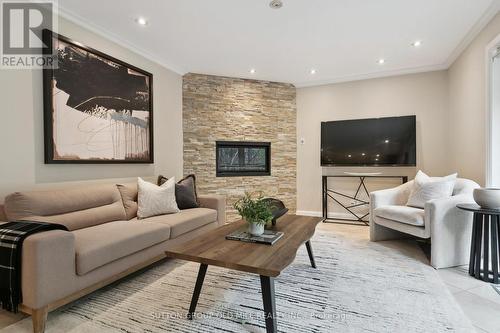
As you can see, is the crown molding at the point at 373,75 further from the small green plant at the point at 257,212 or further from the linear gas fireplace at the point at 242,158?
the small green plant at the point at 257,212

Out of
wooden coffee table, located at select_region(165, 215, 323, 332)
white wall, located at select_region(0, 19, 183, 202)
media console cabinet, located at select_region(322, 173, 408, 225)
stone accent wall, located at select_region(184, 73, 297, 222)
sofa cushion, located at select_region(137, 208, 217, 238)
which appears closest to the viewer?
wooden coffee table, located at select_region(165, 215, 323, 332)

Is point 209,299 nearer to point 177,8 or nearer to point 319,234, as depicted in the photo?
point 319,234

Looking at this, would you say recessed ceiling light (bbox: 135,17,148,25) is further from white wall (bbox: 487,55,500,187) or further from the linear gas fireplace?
white wall (bbox: 487,55,500,187)

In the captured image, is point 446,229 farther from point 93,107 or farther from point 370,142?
point 93,107

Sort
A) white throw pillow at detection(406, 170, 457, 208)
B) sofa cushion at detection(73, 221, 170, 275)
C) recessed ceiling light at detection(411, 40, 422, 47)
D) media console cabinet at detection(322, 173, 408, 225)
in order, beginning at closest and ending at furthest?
1. sofa cushion at detection(73, 221, 170, 275)
2. white throw pillow at detection(406, 170, 457, 208)
3. recessed ceiling light at detection(411, 40, 422, 47)
4. media console cabinet at detection(322, 173, 408, 225)

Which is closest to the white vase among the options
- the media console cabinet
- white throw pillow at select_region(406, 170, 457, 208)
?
white throw pillow at select_region(406, 170, 457, 208)

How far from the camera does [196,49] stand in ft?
11.7

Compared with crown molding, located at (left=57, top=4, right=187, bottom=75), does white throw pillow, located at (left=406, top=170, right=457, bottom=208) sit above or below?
below

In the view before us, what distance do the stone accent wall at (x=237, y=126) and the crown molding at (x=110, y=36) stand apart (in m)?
0.54

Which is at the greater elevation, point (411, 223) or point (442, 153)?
point (442, 153)

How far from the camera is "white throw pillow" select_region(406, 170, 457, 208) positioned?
10.0 feet

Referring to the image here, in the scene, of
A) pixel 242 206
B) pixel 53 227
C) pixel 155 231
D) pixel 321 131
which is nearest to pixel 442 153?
pixel 321 131

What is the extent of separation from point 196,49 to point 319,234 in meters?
3.11

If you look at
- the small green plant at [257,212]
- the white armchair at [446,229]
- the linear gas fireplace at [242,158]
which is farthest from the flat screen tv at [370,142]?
the small green plant at [257,212]
